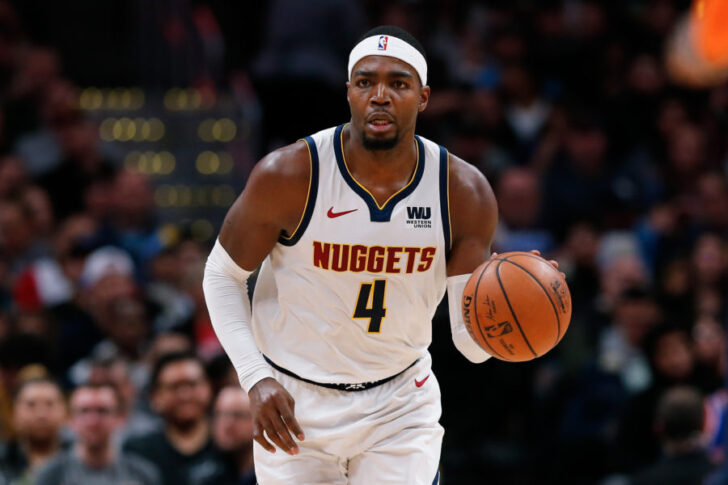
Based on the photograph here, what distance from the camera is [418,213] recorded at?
4.66 m

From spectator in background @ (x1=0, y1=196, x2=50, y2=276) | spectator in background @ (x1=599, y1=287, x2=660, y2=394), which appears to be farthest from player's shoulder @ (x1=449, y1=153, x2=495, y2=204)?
spectator in background @ (x1=0, y1=196, x2=50, y2=276)

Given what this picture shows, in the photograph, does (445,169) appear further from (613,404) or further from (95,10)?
(95,10)

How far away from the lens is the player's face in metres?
4.54

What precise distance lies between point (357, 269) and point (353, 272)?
0.07 feet

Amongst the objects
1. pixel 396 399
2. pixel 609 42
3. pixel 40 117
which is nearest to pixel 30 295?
pixel 40 117

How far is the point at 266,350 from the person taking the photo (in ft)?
15.7

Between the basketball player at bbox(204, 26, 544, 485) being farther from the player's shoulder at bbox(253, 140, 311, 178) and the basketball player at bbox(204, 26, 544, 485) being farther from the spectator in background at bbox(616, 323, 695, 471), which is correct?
the spectator in background at bbox(616, 323, 695, 471)

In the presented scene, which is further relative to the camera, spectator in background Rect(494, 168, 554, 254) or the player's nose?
spectator in background Rect(494, 168, 554, 254)

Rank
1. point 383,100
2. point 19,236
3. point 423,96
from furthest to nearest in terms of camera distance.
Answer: point 19,236 → point 423,96 → point 383,100

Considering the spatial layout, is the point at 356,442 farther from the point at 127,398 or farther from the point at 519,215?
the point at 519,215

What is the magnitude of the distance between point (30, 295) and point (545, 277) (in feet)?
20.2

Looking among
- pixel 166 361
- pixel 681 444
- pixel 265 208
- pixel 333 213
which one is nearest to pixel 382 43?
pixel 333 213

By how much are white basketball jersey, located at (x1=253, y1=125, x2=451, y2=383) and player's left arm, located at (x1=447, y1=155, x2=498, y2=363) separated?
44 millimetres

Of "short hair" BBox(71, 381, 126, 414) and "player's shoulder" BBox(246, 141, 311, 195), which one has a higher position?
"player's shoulder" BBox(246, 141, 311, 195)
